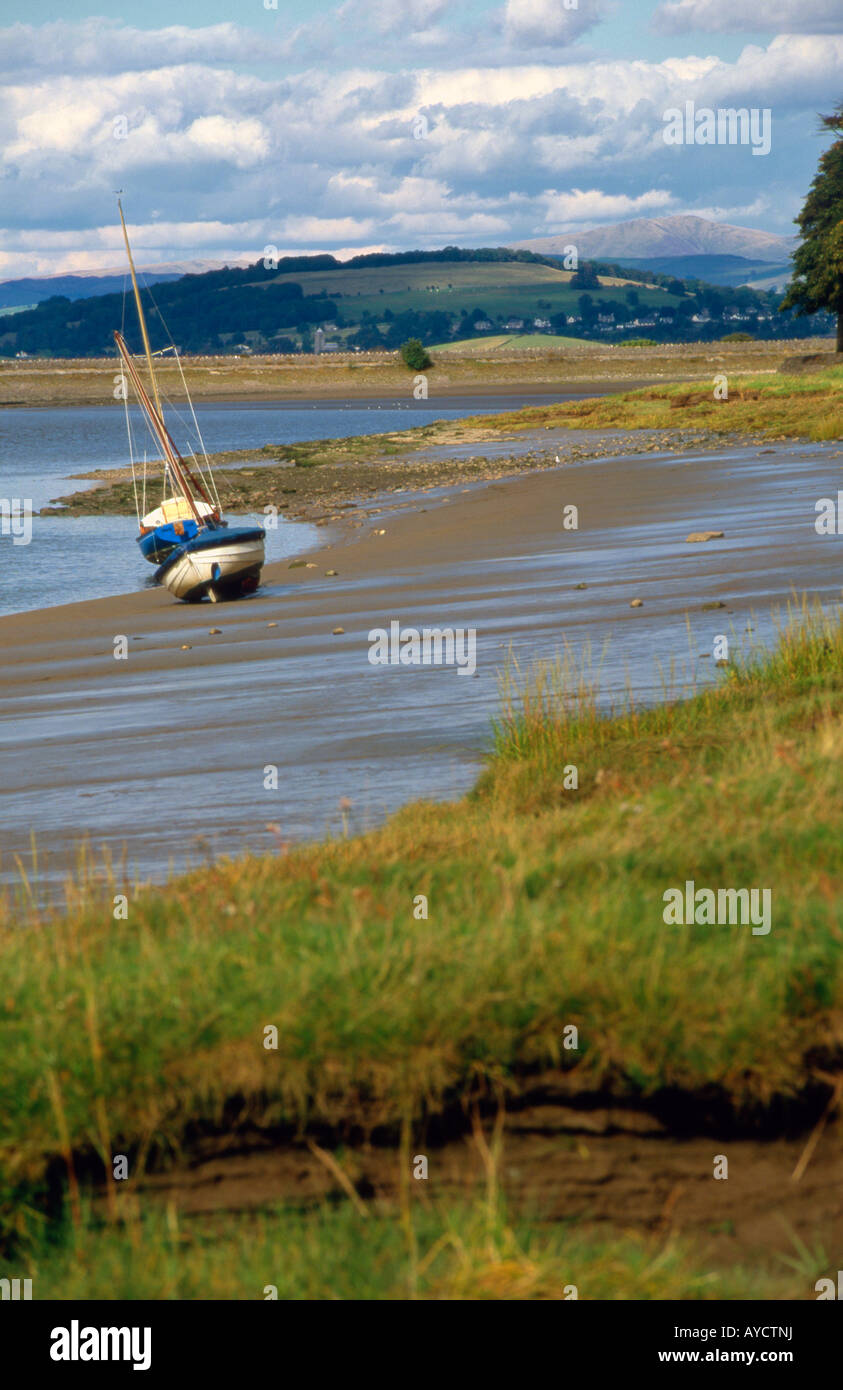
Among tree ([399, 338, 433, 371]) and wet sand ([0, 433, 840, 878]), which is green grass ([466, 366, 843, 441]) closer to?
wet sand ([0, 433, 840, 878])

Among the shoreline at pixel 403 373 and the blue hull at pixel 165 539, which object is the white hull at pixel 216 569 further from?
the shoreline at pixel 403 373

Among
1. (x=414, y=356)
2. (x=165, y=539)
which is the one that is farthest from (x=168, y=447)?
(x=414, y=356)

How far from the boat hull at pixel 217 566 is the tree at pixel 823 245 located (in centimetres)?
4635

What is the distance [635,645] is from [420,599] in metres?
6.71

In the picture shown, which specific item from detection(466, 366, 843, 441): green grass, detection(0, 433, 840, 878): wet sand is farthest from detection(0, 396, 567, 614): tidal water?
detection(466, 366, 843, 441): green grass

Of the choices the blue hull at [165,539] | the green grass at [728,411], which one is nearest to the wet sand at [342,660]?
the blue hull at [165,539]

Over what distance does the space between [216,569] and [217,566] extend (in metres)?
0.05

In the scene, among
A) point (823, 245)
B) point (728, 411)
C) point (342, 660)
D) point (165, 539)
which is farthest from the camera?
point (823, 245)

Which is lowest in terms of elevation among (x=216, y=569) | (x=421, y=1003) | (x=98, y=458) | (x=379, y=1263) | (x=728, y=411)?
(x=379, y=1263)

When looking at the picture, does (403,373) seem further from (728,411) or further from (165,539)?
(165,539)

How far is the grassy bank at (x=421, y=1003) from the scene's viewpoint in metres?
4.78

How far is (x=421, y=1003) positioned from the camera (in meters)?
4.96

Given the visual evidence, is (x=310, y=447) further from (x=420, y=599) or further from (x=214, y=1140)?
(x=214, y=1140)

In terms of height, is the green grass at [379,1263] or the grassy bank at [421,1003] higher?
the grassy bank at [421,1003]
